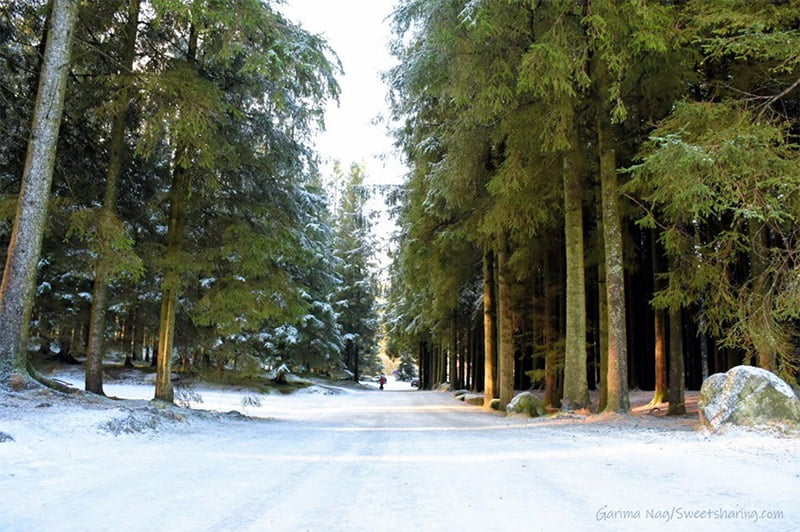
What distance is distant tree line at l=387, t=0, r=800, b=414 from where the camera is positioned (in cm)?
701

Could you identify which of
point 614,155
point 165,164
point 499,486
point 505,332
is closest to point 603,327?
point 505,332

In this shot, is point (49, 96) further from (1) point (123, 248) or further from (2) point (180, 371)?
(2) point (180, 371)

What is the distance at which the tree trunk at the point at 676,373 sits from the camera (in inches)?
453

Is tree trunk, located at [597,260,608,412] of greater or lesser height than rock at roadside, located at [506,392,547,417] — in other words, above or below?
above

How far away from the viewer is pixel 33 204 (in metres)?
7.82

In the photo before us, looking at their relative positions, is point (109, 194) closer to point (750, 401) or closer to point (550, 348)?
point (750, 401)

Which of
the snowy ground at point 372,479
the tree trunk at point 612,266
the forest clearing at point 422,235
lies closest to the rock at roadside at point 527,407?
the forest clearing at point 422,235

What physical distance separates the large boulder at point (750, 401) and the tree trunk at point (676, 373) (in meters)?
4.26

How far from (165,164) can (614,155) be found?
9.95 metres

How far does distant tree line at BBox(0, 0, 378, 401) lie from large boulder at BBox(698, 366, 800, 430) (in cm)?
811

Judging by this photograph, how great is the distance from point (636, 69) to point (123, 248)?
31.6 feet

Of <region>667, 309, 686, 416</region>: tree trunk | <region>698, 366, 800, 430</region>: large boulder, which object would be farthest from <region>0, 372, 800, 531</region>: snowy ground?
<region>667, 309, 686, 416</region>: tree trunk

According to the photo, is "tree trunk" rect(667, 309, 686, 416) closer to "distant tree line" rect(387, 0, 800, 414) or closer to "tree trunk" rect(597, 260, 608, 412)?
"distant tree line" rect(387, 0, 800, 414)

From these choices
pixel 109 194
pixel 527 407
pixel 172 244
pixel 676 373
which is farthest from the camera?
pixel 527 407
